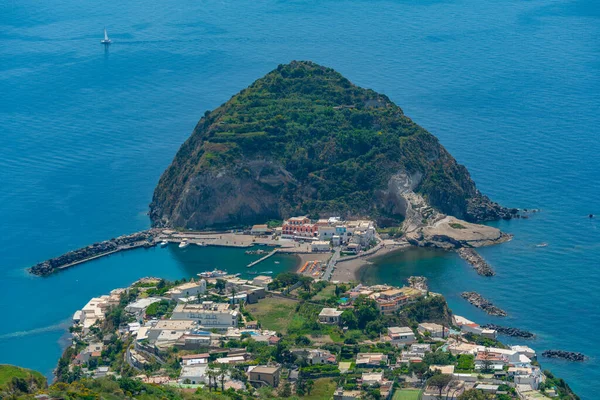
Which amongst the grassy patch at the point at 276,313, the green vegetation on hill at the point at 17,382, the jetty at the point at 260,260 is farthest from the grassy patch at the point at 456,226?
the green vegetation on hill at the point at 17,382

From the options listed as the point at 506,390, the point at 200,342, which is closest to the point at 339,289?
the point at 200,342

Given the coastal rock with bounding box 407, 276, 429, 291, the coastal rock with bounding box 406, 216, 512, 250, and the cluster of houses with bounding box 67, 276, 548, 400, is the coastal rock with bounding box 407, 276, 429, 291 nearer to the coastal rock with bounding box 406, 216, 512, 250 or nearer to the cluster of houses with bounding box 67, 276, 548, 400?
the cluster of houses with bounding box 67, 276, 548, 400

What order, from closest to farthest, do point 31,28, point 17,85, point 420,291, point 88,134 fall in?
point 420,291 → point 88,134 → point 17,85 → point 31,28

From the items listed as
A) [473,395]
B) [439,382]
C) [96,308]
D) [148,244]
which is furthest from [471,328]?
[148,244]

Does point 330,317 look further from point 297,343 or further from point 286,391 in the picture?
point 286,391

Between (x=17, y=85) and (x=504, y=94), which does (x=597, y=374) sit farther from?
(x=17, y=85)

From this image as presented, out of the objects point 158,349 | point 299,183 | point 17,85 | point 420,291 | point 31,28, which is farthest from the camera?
point 31,28

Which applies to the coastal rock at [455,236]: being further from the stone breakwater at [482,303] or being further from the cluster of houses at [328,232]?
the stone breakwater at [482,303]
